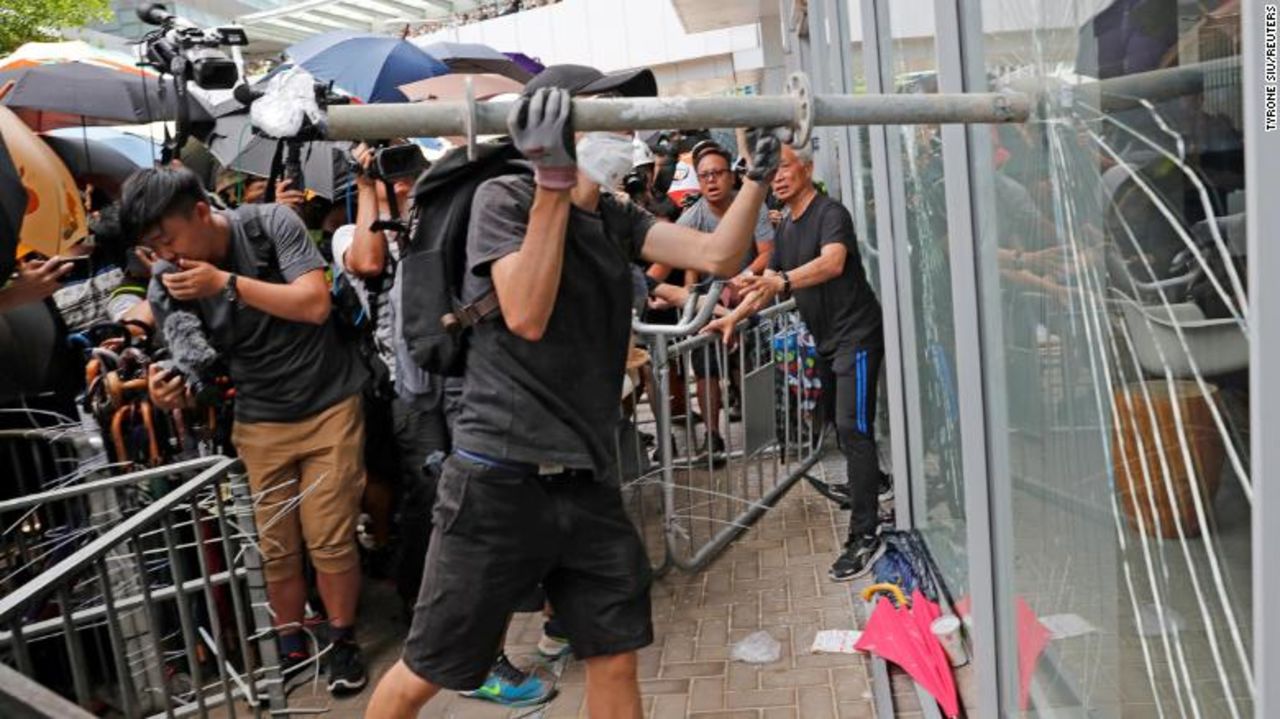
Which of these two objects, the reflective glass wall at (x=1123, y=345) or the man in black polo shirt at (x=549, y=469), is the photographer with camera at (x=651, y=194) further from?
the reflective glass wall at (x=1123, y=345)

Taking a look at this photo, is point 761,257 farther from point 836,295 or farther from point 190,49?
point 190,49

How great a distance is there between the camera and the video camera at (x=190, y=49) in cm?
421

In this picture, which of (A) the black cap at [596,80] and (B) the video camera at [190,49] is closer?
(A) the black cap at [596,80]

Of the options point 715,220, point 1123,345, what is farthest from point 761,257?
point 1123,345

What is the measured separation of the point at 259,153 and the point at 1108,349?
4.83 m

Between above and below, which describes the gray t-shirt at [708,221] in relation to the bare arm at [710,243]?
below

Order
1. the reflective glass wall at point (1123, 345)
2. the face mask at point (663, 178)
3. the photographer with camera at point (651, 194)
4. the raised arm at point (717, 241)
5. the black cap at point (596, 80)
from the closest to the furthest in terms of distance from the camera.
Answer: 1. the reflective glass wall at point (1123, 345)
2. the raised arm at point (717, 241)
3. the black cap at point (596, 80)
4. the photographer with camera at point (651, 194)
5. the face mask at point (663, 178)

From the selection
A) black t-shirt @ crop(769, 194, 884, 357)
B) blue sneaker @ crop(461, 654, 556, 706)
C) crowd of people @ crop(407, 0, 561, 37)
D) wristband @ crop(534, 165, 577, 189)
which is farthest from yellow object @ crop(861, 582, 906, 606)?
crowd of people @ crop(407, 0, 561, 37)

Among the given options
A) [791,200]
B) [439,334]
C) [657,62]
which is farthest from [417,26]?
[439,334]

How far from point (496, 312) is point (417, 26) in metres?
32.8

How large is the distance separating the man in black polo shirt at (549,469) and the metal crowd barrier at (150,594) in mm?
672

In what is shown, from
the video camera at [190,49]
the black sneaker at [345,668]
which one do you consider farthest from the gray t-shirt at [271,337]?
the black sneaker at [345,668]

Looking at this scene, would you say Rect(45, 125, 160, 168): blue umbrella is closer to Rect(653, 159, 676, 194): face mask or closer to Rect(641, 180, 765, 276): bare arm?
Rect(653, 159, 676, 194): face mask

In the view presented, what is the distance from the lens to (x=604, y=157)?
2.47 meters
